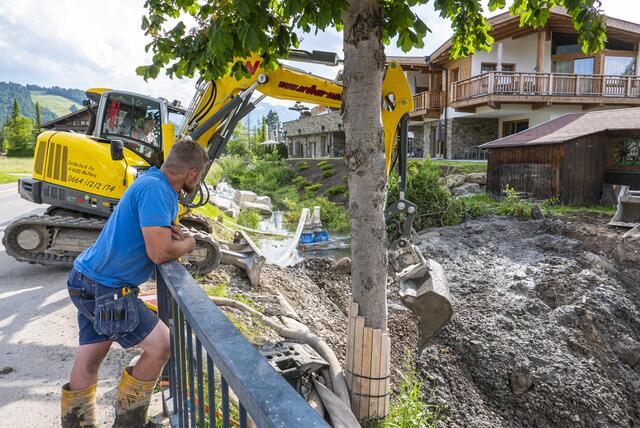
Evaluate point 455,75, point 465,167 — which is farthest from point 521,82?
point 455,75

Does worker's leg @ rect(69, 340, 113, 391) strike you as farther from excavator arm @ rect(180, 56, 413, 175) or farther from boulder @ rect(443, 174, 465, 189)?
boulder @ rect(443, 174, 465, 189)

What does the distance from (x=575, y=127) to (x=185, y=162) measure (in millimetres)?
14880

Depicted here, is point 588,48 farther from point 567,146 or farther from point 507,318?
point 567,146

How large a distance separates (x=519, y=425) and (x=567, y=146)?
34.1 ft

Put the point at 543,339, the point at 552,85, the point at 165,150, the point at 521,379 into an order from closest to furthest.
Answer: the point at 521,379
the point at 543,339
the point at 165,150
the point at 552,85

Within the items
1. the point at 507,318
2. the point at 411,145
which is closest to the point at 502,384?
the point at 507,318

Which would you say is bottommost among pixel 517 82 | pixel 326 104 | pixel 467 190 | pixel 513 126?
pixel 467 190

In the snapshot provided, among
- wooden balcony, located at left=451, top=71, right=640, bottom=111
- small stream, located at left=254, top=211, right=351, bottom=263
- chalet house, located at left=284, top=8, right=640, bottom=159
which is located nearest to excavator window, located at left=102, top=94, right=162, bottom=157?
small stream, located at left=254, top=211, right=351, bottom=263

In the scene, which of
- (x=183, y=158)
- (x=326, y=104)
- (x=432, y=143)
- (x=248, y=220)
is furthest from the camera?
(x=432, y=143)

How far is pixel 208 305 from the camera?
62.4 inches

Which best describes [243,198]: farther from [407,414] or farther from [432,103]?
[407,414]

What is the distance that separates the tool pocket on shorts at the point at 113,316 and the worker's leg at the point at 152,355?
0.38 ft

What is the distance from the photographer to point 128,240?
2.38 meters

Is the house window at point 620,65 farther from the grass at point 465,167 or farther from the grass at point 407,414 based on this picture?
the grass at point 407,414
